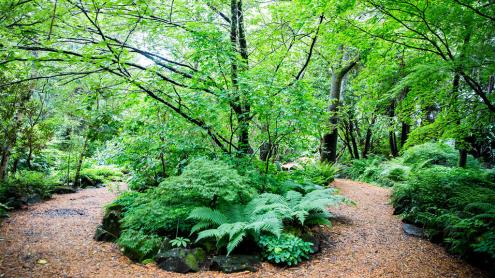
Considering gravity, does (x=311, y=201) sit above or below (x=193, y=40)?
below

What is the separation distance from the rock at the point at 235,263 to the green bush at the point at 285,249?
0.69 feet

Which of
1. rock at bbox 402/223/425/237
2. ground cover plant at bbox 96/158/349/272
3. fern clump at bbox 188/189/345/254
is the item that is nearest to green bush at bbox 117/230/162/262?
ground cover plant at bbox 96/158/349/272

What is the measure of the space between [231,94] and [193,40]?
1.45m

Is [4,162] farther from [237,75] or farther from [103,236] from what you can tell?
[237,75]

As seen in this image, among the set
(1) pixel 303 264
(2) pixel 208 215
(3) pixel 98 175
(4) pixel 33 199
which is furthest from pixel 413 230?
(3) pixel 98 175

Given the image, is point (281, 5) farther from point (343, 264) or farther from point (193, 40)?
point (343, 264)

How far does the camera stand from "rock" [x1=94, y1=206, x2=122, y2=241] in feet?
17.8

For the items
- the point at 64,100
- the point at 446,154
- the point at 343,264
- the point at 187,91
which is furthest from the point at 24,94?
the point at 446,154

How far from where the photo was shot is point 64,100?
427 inches

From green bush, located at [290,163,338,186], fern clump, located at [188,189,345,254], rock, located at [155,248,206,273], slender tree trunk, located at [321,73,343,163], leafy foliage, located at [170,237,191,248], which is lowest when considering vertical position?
rock, located at [155,248,206,273]

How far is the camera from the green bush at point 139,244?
14.7 feet

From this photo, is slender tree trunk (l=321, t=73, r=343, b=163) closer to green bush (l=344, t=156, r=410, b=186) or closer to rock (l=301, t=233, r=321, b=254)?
green bush (l=344, t=156, r=410, b=186)

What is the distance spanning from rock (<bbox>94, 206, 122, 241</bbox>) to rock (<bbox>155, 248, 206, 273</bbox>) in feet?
5.23

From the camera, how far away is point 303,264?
426 cm
